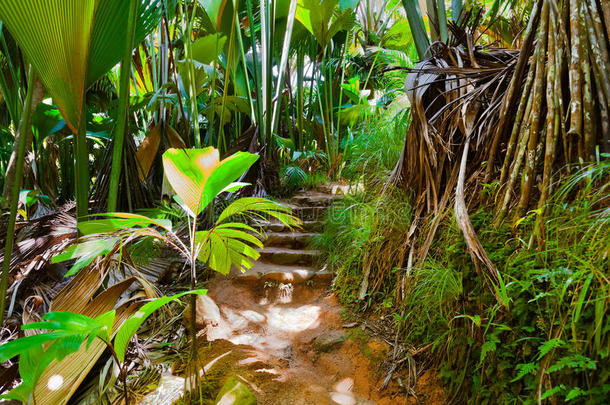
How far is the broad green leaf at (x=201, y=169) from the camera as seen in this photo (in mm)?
1086

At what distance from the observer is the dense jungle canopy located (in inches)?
39.8

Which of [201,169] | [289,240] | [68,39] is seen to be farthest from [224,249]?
[289,240]

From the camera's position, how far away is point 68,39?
131 cm

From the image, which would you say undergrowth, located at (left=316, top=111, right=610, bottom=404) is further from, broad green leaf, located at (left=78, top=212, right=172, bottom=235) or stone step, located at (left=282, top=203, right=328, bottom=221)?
stone step, located at (left=282, top=203, right=328, bottom=221)

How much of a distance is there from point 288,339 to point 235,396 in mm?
613

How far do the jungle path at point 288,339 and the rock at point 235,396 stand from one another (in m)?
0.13

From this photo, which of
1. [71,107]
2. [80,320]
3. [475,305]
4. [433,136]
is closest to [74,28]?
[71,107]

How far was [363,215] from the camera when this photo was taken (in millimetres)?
2229

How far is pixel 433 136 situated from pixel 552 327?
105 cm

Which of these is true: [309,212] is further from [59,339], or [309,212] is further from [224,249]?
[59,339]

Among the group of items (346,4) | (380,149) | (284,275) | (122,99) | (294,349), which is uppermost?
(346,4)

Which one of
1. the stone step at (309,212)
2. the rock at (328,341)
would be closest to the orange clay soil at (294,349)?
the rock at (328,341)

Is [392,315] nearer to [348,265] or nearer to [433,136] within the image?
[348,265]

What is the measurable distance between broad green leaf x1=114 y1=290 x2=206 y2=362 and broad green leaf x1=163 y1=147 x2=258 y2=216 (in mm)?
325
